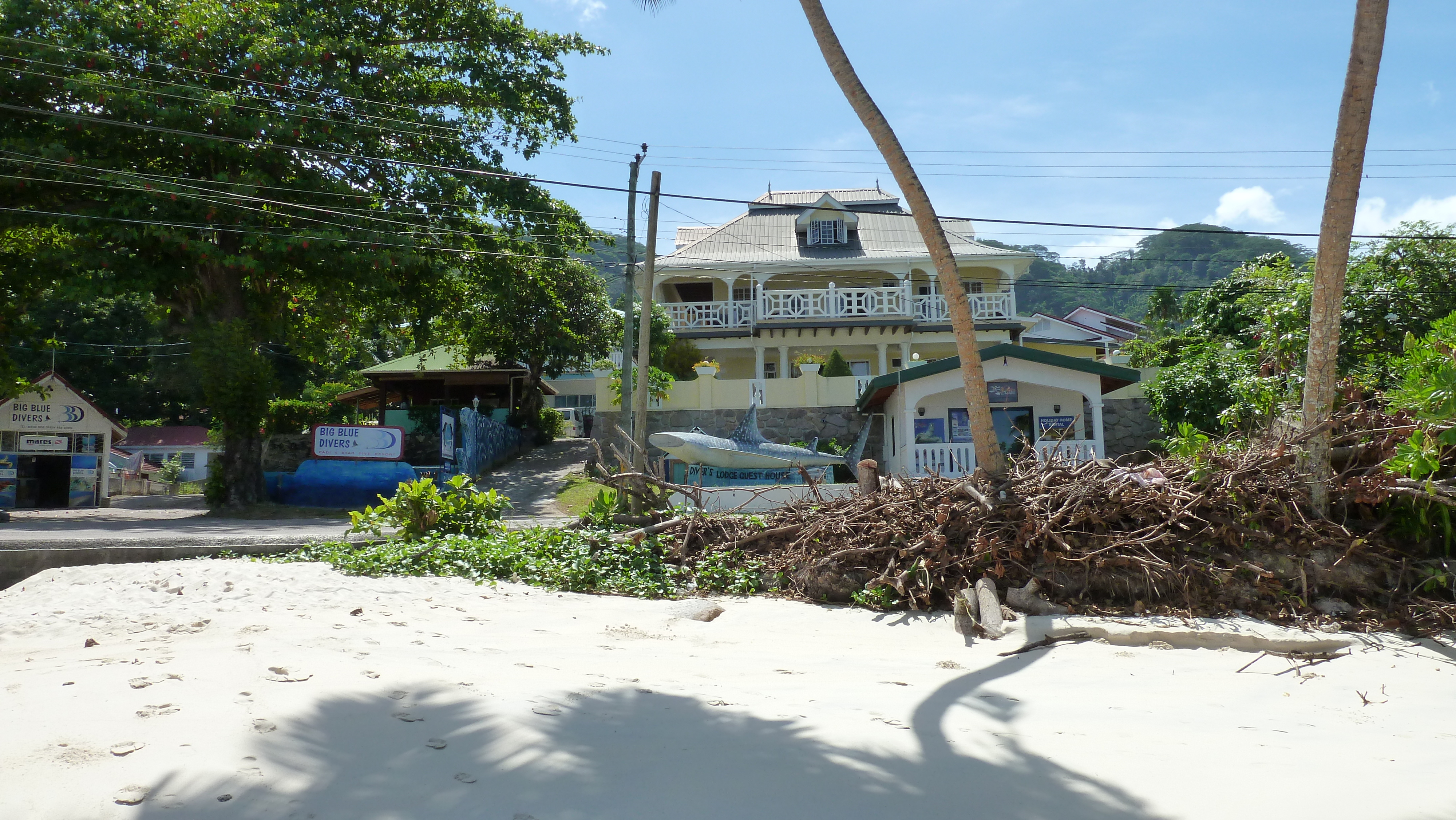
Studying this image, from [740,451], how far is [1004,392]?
6.44m

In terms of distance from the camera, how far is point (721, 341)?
28031 millimetres

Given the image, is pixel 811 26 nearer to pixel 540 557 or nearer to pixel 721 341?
pixel 540 557

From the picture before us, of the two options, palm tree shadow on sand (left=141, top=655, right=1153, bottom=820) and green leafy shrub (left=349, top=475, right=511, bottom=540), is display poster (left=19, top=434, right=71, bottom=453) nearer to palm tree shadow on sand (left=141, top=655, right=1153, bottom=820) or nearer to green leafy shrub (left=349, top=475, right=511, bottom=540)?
green leafy shrub (left=349, top=475, right=511, bottom=540)

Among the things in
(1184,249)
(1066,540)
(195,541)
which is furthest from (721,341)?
(1184,249)

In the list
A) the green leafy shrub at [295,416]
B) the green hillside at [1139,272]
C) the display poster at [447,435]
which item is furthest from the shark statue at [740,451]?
the green hillside at [1139,272]

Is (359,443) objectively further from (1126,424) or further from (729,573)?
(1126,424)

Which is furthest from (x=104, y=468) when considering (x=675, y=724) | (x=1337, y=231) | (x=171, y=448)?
(x=1337, y=231)

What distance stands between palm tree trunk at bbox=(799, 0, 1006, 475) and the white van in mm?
25709

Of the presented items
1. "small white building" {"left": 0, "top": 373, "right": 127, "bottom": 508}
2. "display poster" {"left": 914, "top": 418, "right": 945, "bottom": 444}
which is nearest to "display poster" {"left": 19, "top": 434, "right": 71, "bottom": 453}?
"small white building" {"left": 0, "top": 373, "right": 127, "bottom": 508}

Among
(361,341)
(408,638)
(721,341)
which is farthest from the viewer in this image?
(361,341)

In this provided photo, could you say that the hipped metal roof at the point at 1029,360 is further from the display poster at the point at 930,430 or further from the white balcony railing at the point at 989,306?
the white balcony railing at the point at 989,306

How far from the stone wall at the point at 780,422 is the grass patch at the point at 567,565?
12590mm

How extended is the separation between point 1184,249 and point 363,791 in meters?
95.7

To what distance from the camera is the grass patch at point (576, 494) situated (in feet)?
61.0
